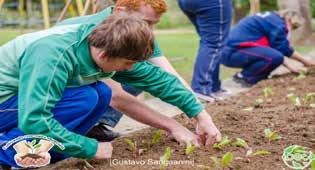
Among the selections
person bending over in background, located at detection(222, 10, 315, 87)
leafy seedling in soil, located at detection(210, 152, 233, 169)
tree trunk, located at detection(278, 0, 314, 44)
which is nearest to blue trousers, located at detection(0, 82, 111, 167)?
leafy seedling in soil, located at detection(210, 152, 233, 169)

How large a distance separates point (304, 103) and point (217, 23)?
129 centimetres

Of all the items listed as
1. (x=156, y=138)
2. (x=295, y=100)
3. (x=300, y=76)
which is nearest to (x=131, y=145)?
(x=156, y=138)

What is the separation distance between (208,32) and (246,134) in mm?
2322

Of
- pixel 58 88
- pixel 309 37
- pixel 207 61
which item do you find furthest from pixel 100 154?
pixel 309 37

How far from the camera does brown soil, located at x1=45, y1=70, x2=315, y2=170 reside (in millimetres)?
3436

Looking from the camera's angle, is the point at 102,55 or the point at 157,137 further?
the point at 157,137

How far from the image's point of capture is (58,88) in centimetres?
307

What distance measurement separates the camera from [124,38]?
10.1ft

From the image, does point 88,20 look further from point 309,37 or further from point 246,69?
point 309,37

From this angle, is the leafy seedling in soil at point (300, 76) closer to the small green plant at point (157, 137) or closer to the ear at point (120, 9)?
the small green plant at point (157, 137)

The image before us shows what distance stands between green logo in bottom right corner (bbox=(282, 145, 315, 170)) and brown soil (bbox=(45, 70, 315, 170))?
0.04 metres

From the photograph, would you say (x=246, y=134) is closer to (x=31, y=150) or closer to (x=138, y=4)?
(x=138, y=4)

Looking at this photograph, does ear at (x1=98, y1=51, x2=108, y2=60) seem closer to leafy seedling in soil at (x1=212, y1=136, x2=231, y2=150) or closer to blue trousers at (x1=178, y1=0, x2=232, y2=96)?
leafy seedling in soil at (x1=212, y1=136, x2=231, y2=150)

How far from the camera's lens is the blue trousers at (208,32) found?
6.24 meters
